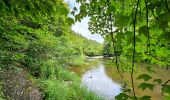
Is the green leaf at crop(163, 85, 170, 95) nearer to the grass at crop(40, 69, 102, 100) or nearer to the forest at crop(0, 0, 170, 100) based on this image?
the forest at crop(0, 0, 170, 100)

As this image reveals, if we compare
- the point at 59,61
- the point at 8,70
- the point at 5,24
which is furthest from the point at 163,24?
the point at 59,61

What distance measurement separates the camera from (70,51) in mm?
13844

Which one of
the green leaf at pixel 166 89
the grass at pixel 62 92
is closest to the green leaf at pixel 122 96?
the green leaf at pixel 166 89

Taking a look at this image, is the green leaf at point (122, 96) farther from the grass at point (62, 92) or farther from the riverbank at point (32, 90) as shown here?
the grass at point (62, 92)

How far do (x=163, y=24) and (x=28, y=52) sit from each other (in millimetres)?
7632

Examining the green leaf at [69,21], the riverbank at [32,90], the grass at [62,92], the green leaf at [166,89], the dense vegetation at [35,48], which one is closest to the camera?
the green leaf at [166,89]

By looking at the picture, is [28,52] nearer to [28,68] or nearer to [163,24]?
[28,68]

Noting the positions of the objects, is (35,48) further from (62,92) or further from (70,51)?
(70,51)

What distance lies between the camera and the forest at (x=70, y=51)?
1373 mm

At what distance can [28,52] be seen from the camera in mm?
8617

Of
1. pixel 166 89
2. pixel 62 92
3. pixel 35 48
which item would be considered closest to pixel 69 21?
pixel 166 89

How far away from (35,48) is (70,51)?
508 centimetres

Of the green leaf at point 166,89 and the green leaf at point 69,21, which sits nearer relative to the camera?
the green leaf at point 166,89

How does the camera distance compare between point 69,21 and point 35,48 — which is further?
point 35,48
